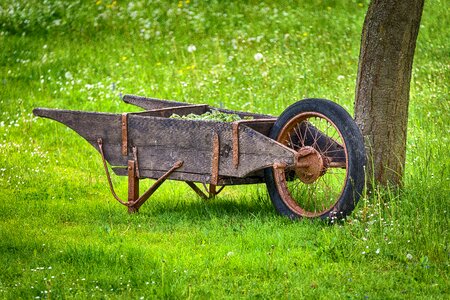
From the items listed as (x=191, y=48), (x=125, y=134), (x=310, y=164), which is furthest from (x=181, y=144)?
(x=191, y=48)

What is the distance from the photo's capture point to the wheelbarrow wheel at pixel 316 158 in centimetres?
711

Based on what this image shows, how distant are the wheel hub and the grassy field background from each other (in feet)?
1.29

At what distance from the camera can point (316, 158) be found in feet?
24.2

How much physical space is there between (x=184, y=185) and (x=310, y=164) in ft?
8.93

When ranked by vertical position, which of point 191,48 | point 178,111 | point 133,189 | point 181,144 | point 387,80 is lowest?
point 133,189

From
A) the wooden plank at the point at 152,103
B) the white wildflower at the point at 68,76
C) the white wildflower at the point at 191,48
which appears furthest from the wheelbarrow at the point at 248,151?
the white wildflower at the point at 191,48

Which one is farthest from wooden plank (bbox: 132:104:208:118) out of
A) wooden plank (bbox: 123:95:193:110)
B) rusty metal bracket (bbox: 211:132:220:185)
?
rusty metal bracket (bbox: 211:132:220:185)

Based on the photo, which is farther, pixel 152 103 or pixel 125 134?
pixel 152 103

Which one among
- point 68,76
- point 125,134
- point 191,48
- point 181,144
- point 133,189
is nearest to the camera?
point 181,144

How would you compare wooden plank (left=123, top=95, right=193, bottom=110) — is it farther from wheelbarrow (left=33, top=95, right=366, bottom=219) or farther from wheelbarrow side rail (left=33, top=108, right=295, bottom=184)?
wheelbarrow side rail (left=33, top=108, right=295, bottom=184)

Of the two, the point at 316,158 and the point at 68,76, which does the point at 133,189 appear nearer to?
the point at 316,158

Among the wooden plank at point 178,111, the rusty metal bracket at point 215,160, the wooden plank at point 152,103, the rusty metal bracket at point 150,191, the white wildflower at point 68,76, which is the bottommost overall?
the rusty metal bracket at point 150,191

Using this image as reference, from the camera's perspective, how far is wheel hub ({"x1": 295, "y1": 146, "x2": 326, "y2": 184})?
7371mm

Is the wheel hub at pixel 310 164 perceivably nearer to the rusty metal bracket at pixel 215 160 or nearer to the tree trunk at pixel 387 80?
the tree trunk at pixel 387 80
